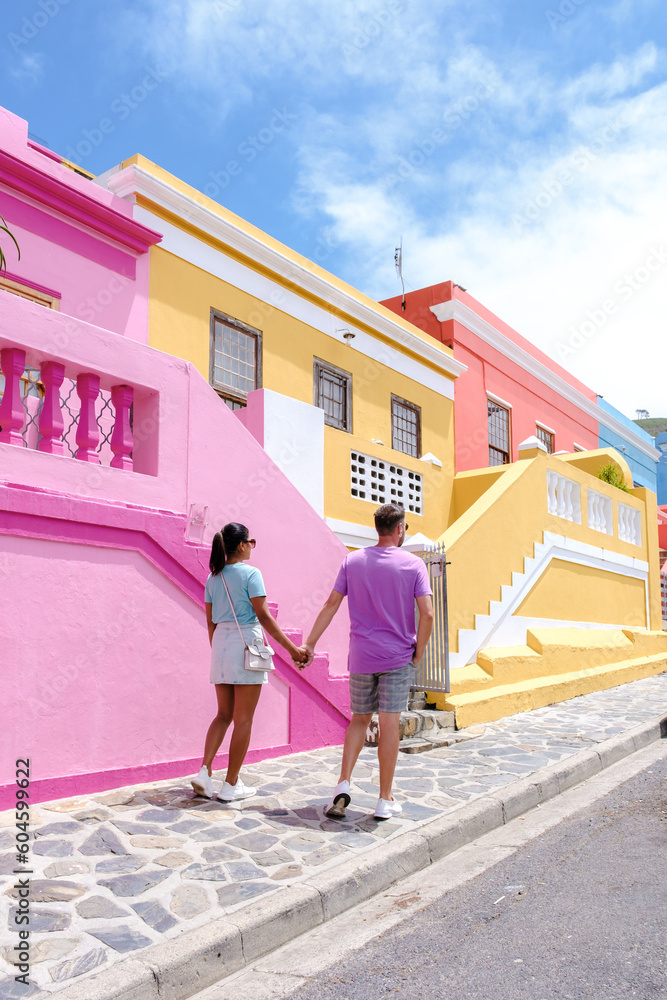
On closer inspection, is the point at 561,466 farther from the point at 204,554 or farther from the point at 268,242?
the point at 204,554

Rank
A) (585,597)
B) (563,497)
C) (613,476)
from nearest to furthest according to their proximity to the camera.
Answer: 1. (563,497)
2. (585,597)
3. (613,476)

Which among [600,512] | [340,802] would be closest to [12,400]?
[340,802]

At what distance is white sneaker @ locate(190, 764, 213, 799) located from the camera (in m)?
4.78

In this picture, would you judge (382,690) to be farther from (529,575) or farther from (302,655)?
(529,575)

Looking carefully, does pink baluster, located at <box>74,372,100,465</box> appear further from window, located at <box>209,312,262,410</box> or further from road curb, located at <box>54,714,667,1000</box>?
window, located at <box>209,312,262,410</box>

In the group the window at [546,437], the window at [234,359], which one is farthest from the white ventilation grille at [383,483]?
the window at [546,437]

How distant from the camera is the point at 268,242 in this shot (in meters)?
10.6

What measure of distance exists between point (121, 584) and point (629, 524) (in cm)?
1168

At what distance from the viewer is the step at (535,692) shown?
7.61 meters

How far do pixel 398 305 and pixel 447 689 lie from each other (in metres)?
9.66

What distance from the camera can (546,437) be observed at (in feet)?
59.7

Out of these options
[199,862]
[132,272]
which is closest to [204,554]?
[199,862]

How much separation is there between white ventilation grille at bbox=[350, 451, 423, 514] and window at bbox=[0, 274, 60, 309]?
378 centimetres

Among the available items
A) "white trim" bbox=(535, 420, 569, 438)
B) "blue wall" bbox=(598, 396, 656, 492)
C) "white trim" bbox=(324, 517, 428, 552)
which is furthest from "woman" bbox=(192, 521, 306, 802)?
"blue wall" bbox=(598, 396, 656, 492)
